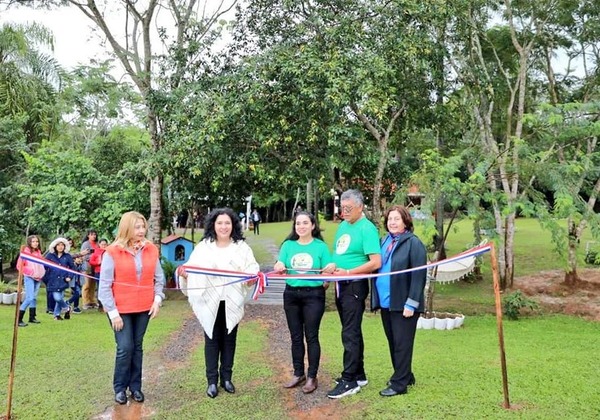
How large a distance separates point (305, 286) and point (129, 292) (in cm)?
143

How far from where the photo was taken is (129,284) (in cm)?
427

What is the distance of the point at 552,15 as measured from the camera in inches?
488

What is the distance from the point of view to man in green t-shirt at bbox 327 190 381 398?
438cm

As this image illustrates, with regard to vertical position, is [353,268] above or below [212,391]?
above

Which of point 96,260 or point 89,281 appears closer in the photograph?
point 96,260

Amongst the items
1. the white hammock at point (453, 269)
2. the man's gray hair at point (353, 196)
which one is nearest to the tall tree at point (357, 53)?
the white hammock at point (453, 269)

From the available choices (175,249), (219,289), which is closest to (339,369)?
(219,289)

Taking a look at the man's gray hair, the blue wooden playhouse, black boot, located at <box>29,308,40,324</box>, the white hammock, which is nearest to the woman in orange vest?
the man's gray hair

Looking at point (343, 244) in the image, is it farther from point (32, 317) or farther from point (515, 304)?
point (515, 304)

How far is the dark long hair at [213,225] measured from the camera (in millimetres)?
4527

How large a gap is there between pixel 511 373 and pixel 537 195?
4532 mm

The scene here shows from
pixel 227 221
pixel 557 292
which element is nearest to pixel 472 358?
pixel 227 221

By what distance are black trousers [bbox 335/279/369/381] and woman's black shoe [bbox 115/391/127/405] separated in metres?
1.85

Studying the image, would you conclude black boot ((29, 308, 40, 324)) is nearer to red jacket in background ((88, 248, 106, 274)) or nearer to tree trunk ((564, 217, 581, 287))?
red jacket in background ((88, 248, 106, 274))
